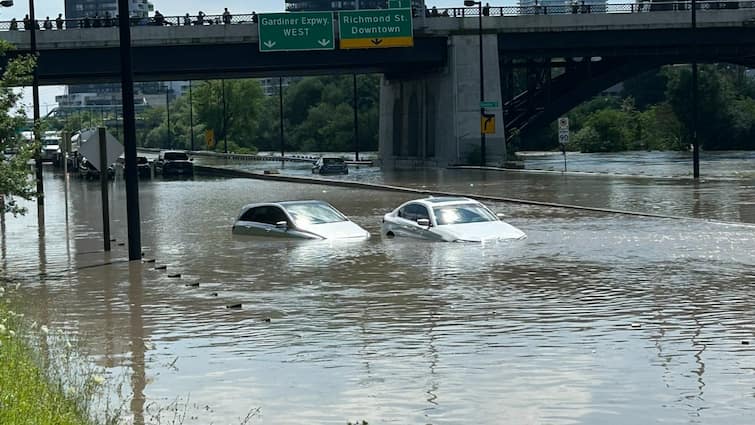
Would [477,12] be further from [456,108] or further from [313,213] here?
[313,213]

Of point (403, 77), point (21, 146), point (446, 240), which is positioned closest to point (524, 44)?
point (403, 77)

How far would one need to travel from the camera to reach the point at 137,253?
25.2 m

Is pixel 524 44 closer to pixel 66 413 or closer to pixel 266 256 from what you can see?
pixel 266 256

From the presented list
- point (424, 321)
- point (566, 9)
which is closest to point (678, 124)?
point (566, 9)

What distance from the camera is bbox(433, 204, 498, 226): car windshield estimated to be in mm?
28188

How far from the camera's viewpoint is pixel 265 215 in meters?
30.9

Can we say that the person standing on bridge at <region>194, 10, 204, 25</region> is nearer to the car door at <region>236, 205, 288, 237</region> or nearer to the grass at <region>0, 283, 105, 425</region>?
the car door at <region>236, 205, 288, 237</region>

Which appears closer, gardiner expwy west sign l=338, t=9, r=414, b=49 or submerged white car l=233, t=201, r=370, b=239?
submerged white car l=233, t=201, r=370, b=239

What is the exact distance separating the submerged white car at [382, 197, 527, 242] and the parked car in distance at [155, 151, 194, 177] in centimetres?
4905

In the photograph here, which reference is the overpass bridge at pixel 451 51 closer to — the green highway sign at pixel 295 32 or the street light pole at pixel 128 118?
the green highway sign at pixel 295 32

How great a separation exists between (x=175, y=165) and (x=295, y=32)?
13.4m

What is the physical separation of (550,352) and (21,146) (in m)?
12.7

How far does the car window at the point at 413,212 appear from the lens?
28.8 metres

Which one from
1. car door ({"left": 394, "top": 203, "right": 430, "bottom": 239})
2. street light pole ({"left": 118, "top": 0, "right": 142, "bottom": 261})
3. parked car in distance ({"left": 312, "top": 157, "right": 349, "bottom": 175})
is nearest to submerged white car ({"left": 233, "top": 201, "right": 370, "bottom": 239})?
car door ({"left": 394, "top": 203, "right": 430, "bottom": 239})
